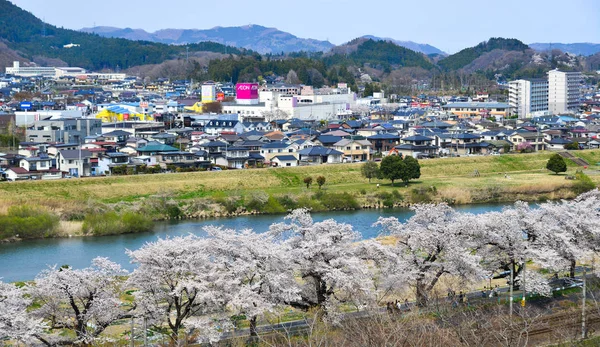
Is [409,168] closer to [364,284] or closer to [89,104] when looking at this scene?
[364,284]

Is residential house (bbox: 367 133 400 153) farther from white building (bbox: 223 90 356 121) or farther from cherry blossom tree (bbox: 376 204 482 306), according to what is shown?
cherry blossom tree (bbox: 376 204 482 306)

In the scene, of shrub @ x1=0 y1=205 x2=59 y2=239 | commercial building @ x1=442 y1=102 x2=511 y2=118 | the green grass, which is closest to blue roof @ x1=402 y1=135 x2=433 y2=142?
the green grass

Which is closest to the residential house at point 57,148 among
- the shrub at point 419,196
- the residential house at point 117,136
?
the residential house at point 117,136

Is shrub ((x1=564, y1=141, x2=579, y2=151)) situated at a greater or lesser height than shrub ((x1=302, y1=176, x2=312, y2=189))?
greater

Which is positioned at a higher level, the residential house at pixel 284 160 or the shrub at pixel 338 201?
the residential house at pixel 284 160

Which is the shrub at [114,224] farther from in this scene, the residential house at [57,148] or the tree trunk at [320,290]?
the tree trunk at [320,290]

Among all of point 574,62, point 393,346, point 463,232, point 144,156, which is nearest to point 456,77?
point 574,62
